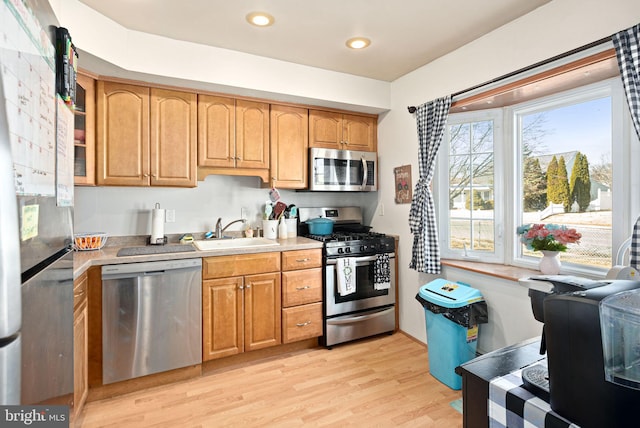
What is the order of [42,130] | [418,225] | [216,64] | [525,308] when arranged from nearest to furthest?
[42,130] < [525,308] < [216,64] < [418,225]

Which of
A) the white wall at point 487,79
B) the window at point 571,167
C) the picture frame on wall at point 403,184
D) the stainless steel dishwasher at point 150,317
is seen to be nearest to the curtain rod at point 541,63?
the white wall at point 487,79

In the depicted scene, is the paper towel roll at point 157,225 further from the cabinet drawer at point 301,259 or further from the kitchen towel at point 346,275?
the kitchen towel at point 346,275

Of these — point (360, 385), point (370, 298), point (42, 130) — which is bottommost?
point (360, 385)

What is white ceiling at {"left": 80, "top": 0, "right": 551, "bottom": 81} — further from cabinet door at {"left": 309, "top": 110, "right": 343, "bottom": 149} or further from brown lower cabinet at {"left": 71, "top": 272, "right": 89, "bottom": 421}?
brown lower cabinet at {"left": 71, "top": 272, "right": 89, "bottom": 421}

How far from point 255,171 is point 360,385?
6.54ft

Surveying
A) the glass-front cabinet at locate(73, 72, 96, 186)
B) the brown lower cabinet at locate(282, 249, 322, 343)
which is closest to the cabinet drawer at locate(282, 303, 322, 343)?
the brown lower cabinet at locate(282, 249, 322, 343)

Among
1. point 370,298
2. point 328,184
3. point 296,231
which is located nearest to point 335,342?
point 370,298

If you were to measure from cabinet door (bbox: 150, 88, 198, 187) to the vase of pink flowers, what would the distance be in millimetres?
2619

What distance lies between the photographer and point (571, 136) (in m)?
2.20

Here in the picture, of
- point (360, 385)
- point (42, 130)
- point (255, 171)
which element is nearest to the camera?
point (42, 130)

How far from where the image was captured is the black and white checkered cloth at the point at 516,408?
772mm

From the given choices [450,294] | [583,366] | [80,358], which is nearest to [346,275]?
[450,294]

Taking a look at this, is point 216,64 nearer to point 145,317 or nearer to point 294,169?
point 294,169

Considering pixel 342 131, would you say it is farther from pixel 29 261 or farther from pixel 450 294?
pixel 29 261
